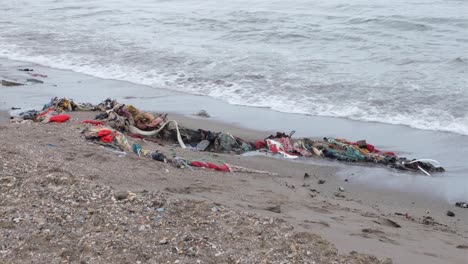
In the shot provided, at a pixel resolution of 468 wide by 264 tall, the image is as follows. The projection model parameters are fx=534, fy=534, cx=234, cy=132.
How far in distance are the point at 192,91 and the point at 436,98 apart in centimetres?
500

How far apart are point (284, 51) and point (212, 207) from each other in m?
11.1

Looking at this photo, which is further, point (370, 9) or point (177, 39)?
point (370, 9)

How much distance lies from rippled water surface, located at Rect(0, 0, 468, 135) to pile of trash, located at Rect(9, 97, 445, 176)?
6.55 ft

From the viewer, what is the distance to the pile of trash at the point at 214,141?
283 inches

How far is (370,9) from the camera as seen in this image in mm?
21328

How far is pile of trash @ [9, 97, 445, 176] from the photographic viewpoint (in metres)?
7.19

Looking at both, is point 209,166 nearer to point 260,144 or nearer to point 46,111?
point 260,144

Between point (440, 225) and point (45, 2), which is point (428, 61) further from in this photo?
point (45, 2)

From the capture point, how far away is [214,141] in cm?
Answer: 783

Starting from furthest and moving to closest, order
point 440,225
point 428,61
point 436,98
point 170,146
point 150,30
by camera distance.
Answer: point 150,30
point 428,61
point 436,98
point 170,146
point 440,225

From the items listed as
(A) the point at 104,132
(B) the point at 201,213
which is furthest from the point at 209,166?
(B) the point at 201,213

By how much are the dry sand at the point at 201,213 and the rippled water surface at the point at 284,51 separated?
378 centimetres

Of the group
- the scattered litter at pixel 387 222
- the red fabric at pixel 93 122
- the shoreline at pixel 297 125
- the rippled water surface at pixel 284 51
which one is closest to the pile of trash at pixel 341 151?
the shoreline at pixel 297 125

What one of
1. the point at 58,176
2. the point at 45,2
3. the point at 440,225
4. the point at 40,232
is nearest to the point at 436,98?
the point at 440,225
